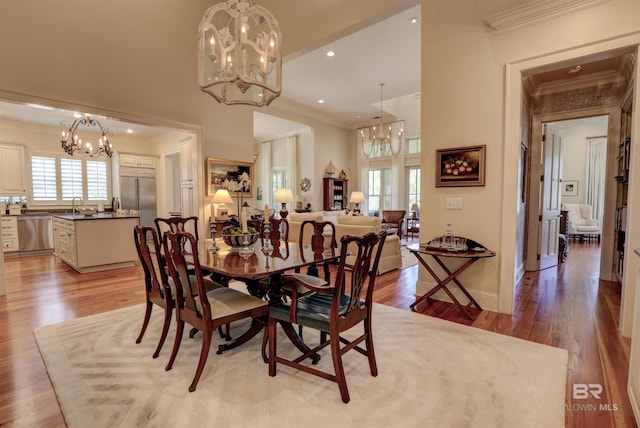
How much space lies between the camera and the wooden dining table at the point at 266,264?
1.97 m

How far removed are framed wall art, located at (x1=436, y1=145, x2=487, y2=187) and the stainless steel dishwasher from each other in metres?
7.93

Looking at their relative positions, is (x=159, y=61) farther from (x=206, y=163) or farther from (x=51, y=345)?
(x=51, y=345)

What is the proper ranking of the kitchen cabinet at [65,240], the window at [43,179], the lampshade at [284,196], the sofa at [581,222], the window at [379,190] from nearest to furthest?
the kitchen cabinet at [65,240], the lampshade at [284,196], the window at [43,179], the sofa at [581,222], the window at [379,190]

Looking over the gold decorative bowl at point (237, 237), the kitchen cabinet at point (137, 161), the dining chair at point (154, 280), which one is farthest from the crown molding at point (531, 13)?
the kitchen cabinet at point (137, 161)

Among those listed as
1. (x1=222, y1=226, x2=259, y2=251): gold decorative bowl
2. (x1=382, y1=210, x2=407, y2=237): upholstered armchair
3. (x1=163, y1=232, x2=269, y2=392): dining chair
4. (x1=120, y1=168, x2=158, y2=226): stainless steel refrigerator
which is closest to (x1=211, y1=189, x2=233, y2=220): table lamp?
(x1=222, y1=226, x2=259, y2=251): gold decorative bowl

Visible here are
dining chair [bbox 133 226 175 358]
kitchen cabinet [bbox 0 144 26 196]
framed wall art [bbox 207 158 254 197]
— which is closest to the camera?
dining chair [bbox 133 226 175 358]

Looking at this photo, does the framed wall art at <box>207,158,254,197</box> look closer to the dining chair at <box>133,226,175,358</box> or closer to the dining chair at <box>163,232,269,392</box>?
the dining chair at <box>133,226,175,358</box>

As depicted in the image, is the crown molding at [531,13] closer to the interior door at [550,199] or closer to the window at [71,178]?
the interior door at [550,199]

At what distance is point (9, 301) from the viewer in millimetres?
3518

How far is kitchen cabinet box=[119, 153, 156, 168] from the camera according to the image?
25.7 ft

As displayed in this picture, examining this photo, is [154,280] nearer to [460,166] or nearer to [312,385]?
[312,385]

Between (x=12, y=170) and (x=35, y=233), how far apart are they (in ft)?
4.89

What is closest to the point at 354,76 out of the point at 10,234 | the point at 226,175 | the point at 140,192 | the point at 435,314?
the point at 226,175

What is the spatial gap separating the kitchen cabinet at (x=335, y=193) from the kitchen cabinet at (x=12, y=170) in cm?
727
